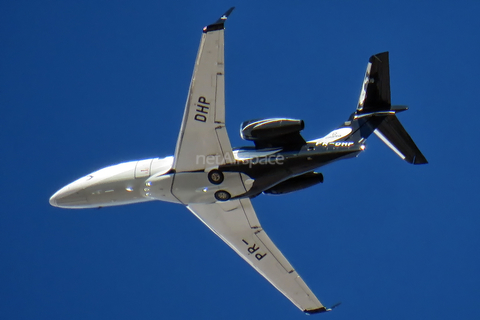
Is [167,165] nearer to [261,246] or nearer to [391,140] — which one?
[261,246]

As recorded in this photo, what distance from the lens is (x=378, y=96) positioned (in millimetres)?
28188

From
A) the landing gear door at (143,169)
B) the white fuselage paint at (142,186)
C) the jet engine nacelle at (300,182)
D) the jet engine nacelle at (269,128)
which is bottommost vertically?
the jet engine nacelle at (300,182)

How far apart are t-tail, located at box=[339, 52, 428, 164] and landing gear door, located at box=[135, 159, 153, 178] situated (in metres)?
8.01

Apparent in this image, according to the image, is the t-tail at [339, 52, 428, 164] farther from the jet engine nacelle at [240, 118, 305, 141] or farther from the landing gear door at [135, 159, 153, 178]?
the landing gear door at [135, 159, 153, 178]

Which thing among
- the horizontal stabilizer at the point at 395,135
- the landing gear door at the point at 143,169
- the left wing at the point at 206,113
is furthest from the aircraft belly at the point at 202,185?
the horizontal stabilizer at the point at 395,135

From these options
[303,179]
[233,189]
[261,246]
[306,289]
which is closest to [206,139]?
[233,189]

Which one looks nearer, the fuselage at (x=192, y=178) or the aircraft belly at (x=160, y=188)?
the fuselage at (x=192, y=178)

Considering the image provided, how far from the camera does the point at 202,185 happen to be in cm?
2734

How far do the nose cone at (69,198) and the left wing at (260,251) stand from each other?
4.73 metres

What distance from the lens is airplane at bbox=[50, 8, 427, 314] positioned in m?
25.4

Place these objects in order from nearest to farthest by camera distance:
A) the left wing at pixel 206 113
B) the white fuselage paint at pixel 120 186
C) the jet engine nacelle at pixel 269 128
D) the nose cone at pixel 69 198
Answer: the left wing at pixel 206 113 → the jet engine nacelle at pixel 269 128 → the white fuselage paint at pixel 120 186 → the nose cone at pixel 69 198

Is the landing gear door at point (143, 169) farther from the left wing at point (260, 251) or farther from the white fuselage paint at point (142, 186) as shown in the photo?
the left wing at point (260, 251)

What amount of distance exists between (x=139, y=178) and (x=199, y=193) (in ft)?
8.24

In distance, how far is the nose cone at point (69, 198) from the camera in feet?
95.3
